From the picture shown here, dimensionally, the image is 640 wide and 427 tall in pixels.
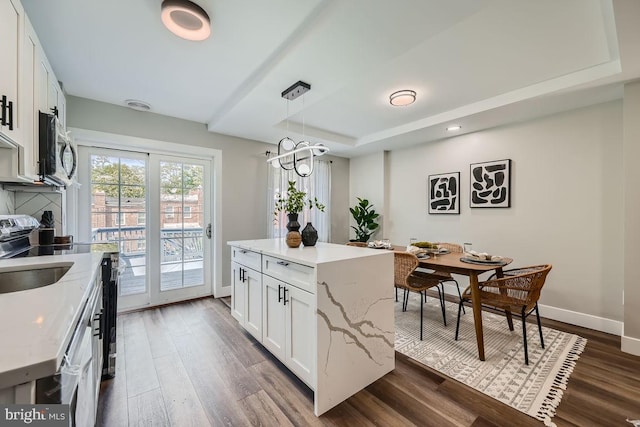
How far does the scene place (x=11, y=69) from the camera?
4.66ft

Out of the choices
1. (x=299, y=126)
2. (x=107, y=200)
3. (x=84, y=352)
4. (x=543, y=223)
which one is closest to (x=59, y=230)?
(x=107, y=200)

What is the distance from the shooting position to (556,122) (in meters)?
3.08

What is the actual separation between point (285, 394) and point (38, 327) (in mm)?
1561

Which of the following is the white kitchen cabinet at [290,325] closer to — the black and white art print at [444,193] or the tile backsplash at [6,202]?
the tile backsplash at [6,202]

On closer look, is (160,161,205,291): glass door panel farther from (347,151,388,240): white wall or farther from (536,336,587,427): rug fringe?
(536,336,587,427): rug fringe

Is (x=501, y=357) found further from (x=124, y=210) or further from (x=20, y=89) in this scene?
(x=124, y=210)

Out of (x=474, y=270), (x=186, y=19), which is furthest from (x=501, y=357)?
(x=186, y=19)

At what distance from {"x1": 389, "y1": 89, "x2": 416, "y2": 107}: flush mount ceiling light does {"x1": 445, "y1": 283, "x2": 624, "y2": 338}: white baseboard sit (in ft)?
9.39

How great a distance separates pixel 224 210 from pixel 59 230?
5.72 feet

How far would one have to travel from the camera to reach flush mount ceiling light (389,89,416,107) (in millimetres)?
2788

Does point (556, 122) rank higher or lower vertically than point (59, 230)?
higher

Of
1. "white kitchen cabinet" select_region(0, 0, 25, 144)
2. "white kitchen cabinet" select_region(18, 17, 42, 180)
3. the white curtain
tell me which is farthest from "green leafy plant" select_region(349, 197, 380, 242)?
"white kitchen cabinet" select_region(0, 0, 25, 144)

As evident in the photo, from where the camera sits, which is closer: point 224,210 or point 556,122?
point 556,122

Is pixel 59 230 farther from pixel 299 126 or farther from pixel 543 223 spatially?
pixel 543 223
